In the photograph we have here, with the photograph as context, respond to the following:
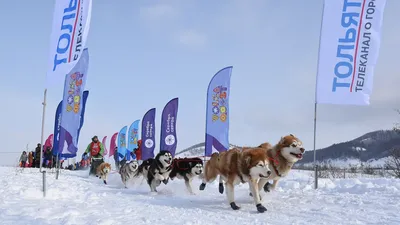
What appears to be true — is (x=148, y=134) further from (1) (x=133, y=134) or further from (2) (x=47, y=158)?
(2) (x=47, y=158)

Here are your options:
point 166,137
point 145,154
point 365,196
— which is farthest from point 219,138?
point 365,196

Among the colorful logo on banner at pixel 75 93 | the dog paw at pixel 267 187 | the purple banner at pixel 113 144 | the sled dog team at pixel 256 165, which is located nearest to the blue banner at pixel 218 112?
the colorful logo on banner at pixel 75 93

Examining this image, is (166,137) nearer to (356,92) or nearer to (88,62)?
(88,62)

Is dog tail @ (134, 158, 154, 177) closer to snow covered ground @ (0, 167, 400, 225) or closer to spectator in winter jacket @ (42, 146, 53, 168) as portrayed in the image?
snow covered ground @ (0, 167, 400, 225)

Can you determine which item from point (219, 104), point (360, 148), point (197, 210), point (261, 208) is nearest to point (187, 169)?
point (197, 210)

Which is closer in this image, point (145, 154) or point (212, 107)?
point (212, 107)

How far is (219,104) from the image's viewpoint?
15.5 m

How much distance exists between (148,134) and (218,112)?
4960 millimetres

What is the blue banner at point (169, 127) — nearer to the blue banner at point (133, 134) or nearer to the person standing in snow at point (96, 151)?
the person standing in snow at point (96, 151)

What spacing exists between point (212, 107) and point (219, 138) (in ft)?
4.39

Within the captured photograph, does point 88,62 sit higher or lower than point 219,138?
higher

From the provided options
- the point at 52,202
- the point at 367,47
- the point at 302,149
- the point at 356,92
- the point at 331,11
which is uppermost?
the point at 331,11

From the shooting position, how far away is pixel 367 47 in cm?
986

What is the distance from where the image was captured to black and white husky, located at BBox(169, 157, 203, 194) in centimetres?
1028
